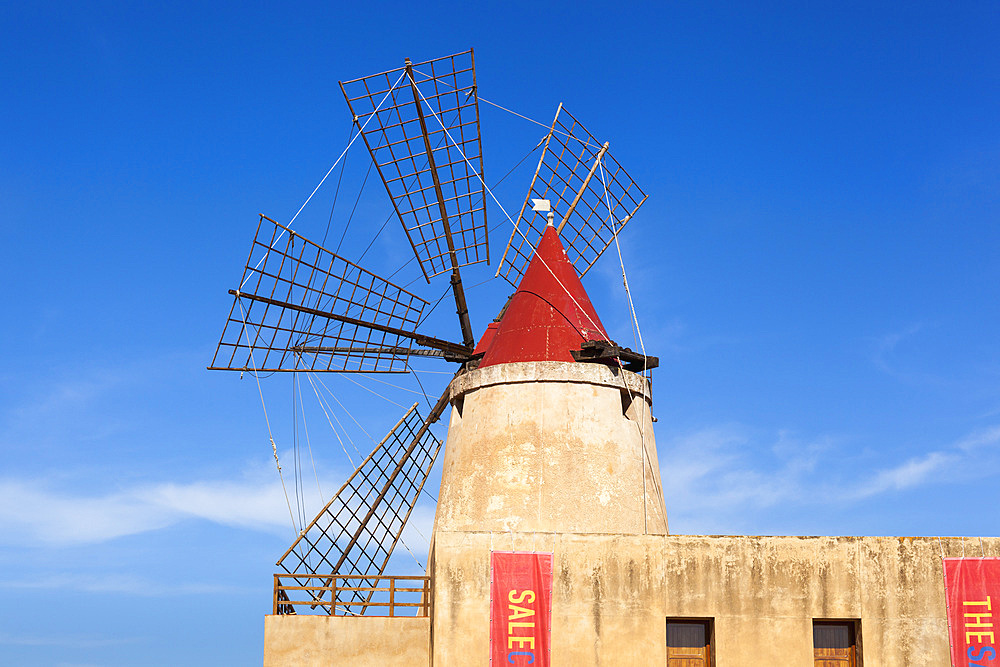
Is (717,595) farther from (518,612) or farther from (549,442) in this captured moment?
(549,442)

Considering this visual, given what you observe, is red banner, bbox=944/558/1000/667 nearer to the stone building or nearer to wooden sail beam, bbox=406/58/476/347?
the stone building

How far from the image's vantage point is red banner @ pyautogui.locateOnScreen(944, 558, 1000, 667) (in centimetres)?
1372

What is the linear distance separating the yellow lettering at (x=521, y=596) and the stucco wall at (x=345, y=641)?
230 cm

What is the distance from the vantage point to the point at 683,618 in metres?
13.7

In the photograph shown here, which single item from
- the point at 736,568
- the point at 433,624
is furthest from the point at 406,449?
the point at 736,568

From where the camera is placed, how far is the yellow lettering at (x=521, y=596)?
13688 mm

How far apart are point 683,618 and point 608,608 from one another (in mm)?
964

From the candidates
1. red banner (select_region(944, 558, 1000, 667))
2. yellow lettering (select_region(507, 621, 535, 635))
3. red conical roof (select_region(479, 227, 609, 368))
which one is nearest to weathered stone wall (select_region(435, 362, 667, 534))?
red conical roof (select_region(479, 227, 609, 368))

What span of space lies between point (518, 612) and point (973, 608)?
5.75m

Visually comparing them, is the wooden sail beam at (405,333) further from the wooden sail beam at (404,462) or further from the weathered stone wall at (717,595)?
the weathered stone wall at (717,595)

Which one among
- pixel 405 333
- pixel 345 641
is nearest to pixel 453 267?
pixel 405 333

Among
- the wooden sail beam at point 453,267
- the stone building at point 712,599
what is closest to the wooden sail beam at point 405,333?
the wooden sail beam at point 453,267

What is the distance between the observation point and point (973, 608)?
45.4 ft

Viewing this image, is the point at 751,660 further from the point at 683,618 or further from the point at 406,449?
the point at 406,449
